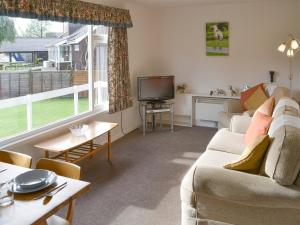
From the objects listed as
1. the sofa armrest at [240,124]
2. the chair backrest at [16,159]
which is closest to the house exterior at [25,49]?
the chair backrest at [16,159]

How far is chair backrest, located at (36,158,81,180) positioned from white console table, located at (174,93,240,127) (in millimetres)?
3989

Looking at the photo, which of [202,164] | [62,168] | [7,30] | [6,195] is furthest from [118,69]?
[6,195]

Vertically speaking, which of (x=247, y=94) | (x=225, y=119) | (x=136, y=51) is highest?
(x=136, y=51)

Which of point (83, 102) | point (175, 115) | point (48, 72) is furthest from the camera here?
point (175, 115)

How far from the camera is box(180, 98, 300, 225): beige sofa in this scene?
6.52ft

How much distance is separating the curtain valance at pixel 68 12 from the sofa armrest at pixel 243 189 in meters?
2.21

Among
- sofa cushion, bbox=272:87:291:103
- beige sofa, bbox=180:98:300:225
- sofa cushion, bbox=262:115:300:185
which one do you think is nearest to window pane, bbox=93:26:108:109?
sofa cushion, bbox=272:87:291:103

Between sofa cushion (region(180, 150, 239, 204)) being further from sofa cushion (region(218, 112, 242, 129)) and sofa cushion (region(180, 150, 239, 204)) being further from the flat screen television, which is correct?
the flat screen television

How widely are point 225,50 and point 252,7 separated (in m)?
0.84

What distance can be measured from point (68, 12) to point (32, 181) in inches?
93.2

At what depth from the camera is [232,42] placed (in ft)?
18.0

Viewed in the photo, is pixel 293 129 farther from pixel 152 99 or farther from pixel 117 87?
pixel 152 99

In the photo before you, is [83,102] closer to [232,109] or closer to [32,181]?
[232,109]

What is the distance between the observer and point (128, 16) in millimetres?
4824
